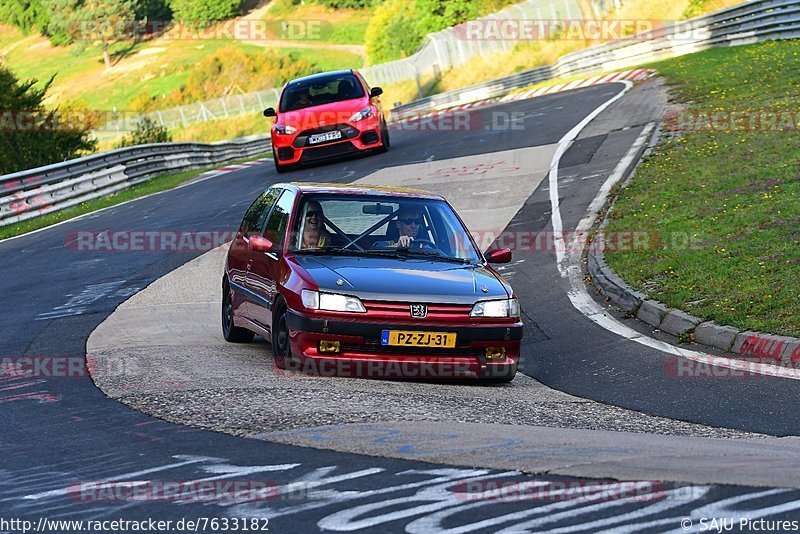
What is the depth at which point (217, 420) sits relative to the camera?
7355mm

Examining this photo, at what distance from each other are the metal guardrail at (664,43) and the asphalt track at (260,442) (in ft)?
76.3

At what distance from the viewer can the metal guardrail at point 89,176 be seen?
2469 cm

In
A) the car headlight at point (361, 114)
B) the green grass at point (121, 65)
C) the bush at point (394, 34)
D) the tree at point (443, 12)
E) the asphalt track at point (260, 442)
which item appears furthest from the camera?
the green grass at point (121, 65)

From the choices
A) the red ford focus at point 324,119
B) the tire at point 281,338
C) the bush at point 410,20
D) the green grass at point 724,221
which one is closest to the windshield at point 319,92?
the red ford focus at point 324,119

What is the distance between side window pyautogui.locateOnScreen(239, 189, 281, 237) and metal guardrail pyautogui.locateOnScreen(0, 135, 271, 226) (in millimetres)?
13435

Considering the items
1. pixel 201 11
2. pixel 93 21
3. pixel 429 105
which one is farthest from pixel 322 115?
pixel 201 11

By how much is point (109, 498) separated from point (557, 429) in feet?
9.33

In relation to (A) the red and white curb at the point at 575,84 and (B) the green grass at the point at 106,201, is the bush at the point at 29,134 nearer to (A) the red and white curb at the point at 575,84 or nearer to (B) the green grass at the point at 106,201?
(B) the green grass at the point at 106,201

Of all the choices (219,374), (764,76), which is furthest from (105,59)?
(219,374)

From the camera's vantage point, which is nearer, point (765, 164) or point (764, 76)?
point (765, 164)

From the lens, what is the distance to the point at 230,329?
37.7 ft

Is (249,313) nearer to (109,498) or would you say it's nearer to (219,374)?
(219,374)

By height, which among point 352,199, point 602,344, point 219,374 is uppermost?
point 352,199

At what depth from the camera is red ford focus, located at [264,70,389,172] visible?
26.8 meters
